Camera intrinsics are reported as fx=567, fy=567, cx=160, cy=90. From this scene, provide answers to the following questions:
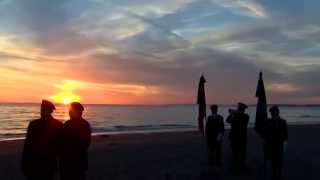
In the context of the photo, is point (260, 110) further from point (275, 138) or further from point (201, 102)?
point (201, 102)

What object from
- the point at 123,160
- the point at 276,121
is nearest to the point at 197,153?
the point at 123,160

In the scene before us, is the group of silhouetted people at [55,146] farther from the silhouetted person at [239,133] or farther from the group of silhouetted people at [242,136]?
the silhouetted person at [239,133]

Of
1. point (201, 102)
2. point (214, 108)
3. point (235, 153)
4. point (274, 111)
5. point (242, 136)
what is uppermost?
point (201, 102)

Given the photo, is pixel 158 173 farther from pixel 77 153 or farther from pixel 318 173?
pixel 77 153

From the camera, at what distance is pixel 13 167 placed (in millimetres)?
17250

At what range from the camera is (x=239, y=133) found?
1504cm

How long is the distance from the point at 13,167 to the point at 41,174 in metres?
9.51

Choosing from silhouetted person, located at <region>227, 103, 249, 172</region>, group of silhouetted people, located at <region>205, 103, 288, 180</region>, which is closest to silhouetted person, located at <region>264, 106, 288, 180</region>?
group of silhouetted people, located at <region>205, 103, 288, 180</region>

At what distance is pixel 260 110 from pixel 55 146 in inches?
278

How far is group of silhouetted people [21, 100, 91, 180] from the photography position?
818cm

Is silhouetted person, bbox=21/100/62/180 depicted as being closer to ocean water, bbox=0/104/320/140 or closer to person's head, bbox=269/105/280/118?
person's head, bbox=269/105/280/118

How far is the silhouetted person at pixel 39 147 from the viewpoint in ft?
26.8

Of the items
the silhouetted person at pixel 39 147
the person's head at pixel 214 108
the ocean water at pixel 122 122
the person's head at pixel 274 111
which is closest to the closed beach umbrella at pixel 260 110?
the person's head at pixel 274 111

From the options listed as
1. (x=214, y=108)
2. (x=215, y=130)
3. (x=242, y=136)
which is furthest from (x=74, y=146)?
(x=215, y=130)
